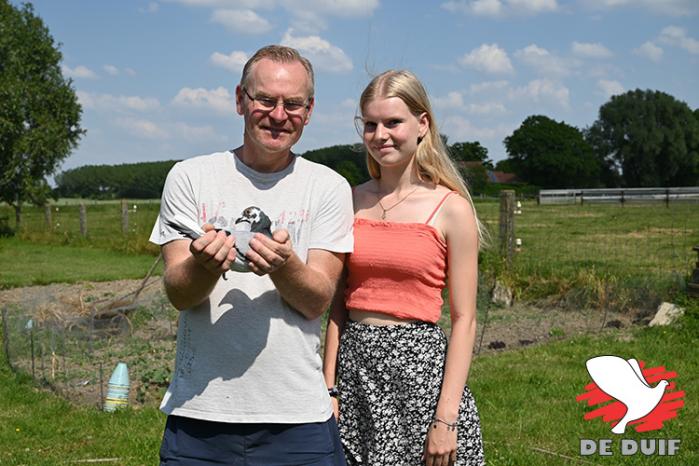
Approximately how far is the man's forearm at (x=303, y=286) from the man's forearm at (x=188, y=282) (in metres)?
0.15

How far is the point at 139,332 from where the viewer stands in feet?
24.6

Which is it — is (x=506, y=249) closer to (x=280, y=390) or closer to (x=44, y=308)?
(x=44, y=308)

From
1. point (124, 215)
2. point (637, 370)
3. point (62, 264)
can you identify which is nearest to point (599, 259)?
point (637, 370)

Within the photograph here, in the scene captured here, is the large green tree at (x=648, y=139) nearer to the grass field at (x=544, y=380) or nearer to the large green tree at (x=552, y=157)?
the large green tree at (x=552, y=157)

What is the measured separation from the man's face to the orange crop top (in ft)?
1.45

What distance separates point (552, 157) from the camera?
194 feet

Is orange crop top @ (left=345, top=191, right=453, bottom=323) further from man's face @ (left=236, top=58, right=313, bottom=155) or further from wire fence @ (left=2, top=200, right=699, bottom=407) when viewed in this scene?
wire fence @ (left=2, top=200, right=699, bottom=407)

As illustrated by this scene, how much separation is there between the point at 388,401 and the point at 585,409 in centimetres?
318

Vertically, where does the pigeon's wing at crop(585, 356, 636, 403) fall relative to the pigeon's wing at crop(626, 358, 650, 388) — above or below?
below

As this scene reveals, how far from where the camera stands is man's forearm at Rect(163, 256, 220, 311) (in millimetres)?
1779

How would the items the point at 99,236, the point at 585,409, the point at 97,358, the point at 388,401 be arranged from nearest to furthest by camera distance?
the point at 388,401 < the point at 585,409 < the point at 97,358 < the point at 99,236

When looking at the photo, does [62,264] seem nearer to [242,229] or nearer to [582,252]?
[582,252]

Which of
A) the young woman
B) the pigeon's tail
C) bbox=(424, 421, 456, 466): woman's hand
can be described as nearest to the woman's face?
the young woman

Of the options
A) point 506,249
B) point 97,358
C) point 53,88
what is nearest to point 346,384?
point 97,358
